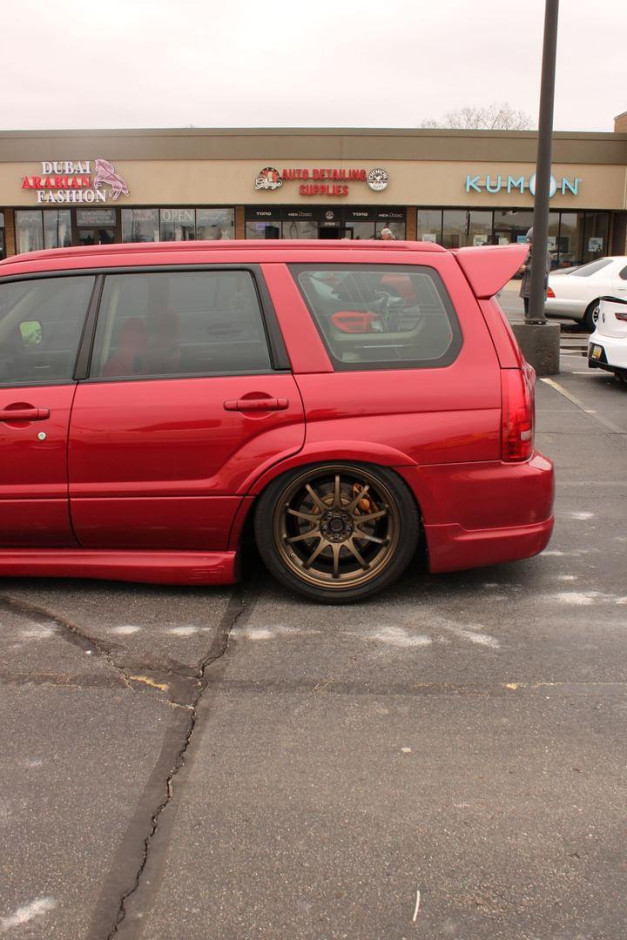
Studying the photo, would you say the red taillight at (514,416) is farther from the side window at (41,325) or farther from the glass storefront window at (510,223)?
the glass storefront window at (510,223)

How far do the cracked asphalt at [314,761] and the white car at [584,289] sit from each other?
1320cm

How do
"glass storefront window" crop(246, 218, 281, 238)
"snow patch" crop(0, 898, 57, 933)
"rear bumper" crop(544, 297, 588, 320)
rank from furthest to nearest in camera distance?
"glass storefront window" crop(246, 218, 281, 238), "rear bumper" crop(544, 297, 588, 320), "snow patch" crop(0, 898, 57, 933)

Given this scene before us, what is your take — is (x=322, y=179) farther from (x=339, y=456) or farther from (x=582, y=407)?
(x=339, y=456)

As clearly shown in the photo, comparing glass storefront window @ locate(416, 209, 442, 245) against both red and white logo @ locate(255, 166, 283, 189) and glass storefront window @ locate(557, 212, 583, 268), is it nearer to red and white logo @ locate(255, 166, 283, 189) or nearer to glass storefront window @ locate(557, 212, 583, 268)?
glass storefront window @ locate(557, 212, 583, 268)

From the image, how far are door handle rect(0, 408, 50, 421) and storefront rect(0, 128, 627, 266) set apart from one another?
2921 cm

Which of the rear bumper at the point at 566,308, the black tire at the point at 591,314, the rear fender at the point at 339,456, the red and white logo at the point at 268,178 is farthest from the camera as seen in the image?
the red and white logo at the point at 268,178

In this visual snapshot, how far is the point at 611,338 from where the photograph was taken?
10.7m

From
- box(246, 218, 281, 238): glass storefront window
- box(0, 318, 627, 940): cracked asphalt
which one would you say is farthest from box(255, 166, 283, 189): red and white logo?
box(0, 318, 627, 940): cracked asphalt

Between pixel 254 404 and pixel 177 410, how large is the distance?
1.18 feet

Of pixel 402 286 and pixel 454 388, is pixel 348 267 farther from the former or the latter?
pixel 454 388

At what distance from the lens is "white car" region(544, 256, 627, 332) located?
1684 cm

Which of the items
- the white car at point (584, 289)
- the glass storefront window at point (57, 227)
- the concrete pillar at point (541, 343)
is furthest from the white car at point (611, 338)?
the glass storefront window at point (57, 227)

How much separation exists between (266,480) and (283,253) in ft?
3.72

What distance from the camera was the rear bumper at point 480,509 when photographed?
14.3 ft
